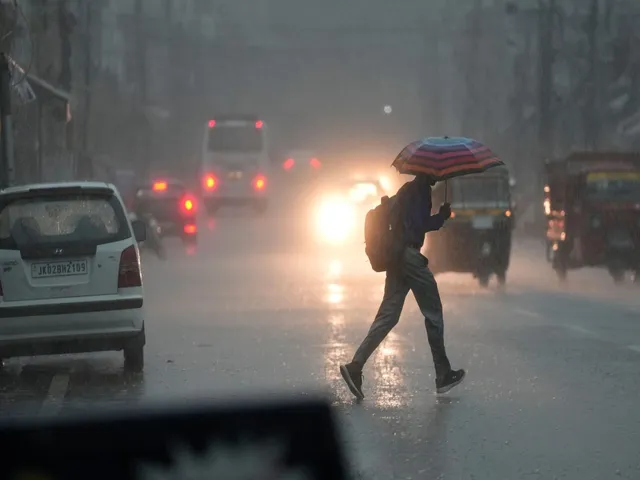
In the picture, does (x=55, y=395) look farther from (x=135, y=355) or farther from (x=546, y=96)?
(x=546, y=96)

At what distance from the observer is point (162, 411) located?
435 inches

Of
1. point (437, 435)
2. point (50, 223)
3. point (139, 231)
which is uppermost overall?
point (50, 223)

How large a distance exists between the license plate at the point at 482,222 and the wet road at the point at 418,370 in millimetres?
968

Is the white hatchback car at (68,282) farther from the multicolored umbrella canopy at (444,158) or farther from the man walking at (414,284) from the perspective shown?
the multicolored umbrella canopy at (444,158)

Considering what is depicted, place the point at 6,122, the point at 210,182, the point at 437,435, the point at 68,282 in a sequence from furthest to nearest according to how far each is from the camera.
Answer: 1. the point at 210,182
2. the point at 6,122
3. the point at 68,282
4. the point at 437,435

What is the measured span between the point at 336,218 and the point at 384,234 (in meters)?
29.7

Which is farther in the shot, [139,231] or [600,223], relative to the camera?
[600,223]

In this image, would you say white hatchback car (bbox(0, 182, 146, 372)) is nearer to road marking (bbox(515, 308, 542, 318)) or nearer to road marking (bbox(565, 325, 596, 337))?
road marking (bbox(565, 325, 596, 337))

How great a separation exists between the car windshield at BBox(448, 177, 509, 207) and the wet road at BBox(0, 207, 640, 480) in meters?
1.37

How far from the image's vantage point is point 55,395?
12164 millimetres

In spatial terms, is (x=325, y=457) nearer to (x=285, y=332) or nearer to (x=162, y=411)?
(x=162, y=411)

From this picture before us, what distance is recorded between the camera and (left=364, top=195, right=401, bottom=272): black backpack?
37.7ft

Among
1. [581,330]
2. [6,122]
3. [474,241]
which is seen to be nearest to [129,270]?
[581,330]

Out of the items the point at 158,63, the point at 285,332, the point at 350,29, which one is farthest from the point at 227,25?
the point at 285,332
